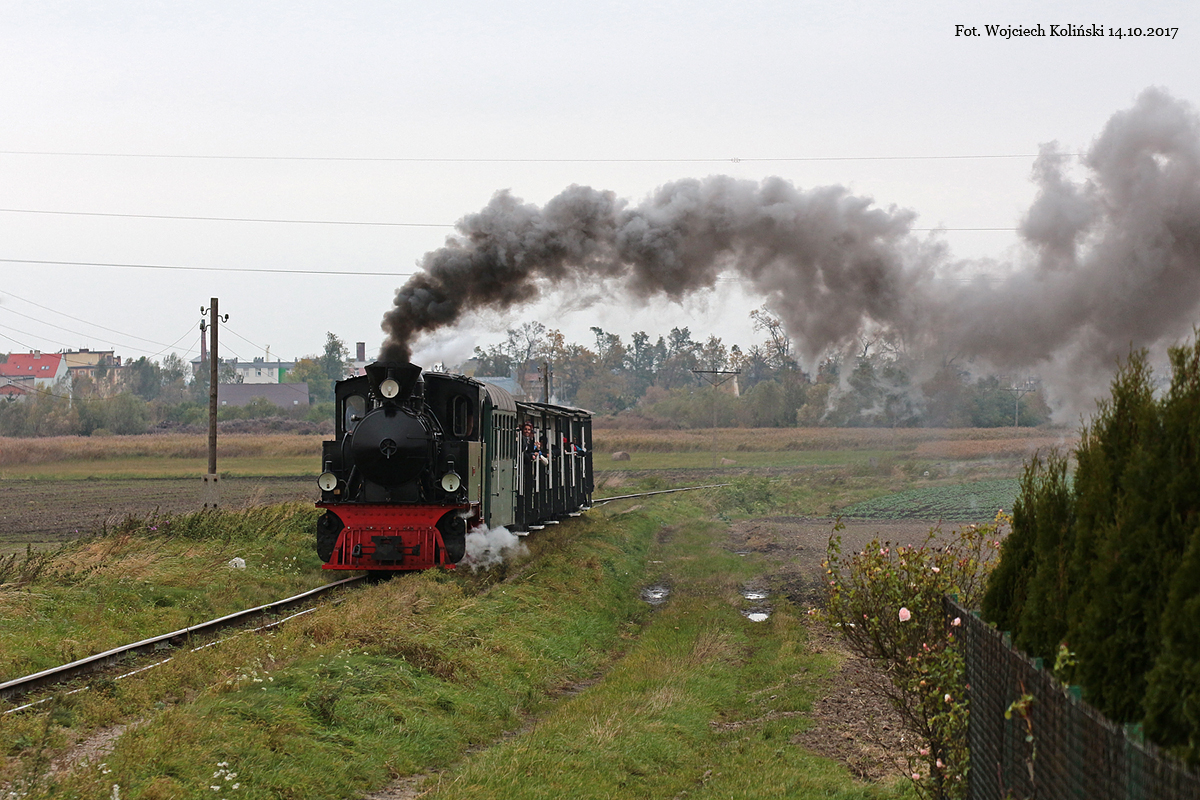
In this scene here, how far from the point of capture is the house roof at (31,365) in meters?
129

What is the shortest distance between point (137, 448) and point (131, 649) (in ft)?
191

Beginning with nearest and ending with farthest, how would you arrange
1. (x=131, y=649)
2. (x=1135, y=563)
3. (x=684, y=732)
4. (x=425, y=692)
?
(x=1135, y=563) < (x=684, y=732) < (x=425, y=692) < (x=131, y=649)

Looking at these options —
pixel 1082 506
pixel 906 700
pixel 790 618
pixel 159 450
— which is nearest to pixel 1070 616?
pixel 1082 506

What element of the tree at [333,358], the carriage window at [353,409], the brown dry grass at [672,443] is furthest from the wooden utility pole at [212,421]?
the tree at [333,358]

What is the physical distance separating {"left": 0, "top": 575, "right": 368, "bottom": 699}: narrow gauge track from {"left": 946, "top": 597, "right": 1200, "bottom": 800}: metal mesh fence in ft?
26.9

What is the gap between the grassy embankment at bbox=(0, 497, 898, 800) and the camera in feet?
25.4

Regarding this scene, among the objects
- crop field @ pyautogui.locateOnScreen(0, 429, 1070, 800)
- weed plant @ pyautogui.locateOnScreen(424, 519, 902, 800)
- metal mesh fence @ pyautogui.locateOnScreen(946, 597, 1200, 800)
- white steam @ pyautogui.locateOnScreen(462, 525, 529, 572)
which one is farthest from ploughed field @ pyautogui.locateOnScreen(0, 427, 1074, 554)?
metal mesh fence @ pyautogui.locateOnScreen(946, 597, 1200, 800)

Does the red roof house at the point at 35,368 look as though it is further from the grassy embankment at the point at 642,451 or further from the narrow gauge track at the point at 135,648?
the narrow gauge track at the point at 135,648

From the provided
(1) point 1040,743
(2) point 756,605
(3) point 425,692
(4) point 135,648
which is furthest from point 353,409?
(1) point 1040,743

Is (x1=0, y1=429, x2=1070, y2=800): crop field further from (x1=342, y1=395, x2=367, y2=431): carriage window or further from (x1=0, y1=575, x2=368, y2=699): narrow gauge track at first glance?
(x1=342, y1=395, x2=367, y2=431): carriage window

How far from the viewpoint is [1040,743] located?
4.81 m

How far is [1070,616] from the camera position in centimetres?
462

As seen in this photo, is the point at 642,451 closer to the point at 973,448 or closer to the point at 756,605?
the point at 973,448

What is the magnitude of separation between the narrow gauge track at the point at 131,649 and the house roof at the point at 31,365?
128669mm
